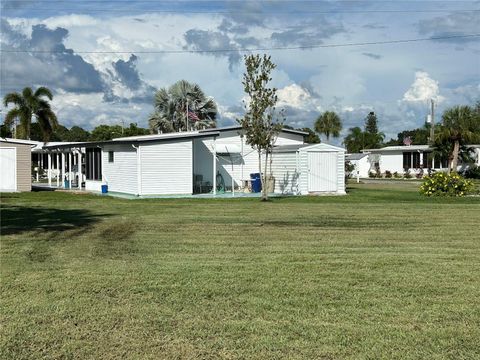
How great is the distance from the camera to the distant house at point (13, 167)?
29.5m

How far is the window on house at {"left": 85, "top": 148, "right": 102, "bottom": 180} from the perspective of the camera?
30.2m

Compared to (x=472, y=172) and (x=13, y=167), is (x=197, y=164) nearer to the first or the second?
(x=13, y=167)

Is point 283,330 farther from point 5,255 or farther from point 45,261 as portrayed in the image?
point 5,255

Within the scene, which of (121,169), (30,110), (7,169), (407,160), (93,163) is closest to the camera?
(121,169)

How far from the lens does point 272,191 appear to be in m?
28.0

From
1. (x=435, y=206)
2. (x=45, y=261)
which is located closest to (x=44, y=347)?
(x=45, y=261)

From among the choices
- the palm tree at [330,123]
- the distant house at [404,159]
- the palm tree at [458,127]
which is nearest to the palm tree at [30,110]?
the palm tree at [458,127]

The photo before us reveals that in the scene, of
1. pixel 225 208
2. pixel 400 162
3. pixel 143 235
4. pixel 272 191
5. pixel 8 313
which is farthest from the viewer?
pixel 400 162

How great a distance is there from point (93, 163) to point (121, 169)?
4.11 m

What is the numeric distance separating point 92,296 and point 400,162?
170ft

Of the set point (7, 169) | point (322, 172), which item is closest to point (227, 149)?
point (322, 172)

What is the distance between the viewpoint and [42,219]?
14.7 meters

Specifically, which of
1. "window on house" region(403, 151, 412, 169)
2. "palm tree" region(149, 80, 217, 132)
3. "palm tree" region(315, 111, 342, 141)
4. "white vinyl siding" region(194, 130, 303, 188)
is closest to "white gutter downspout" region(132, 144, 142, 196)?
"white vinyl siding" region(194, 130, 303, 188)

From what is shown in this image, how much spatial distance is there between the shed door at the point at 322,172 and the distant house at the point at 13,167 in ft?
45.8
